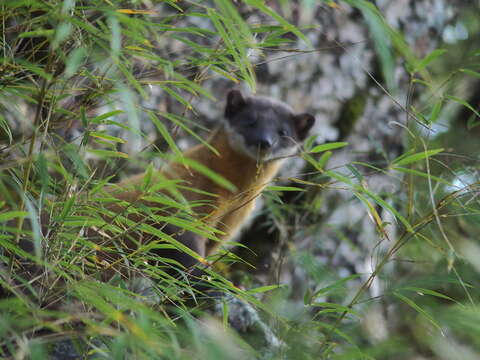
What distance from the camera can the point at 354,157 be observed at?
4.45 metres

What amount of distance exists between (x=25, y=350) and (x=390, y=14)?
4.27 m

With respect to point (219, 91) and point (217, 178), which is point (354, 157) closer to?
point (219, 91)

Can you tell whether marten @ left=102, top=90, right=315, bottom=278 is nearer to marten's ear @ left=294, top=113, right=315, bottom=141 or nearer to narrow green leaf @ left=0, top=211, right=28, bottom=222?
marten's ear @ left=294, top=113, right=315, bottom=141

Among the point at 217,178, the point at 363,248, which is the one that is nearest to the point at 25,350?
the point at 217,178

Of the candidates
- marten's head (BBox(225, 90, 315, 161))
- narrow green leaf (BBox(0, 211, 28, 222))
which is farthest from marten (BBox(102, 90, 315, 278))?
narrow green leaf (BBox(0, 211, 28, 222))

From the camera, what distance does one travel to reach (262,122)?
12.1 feet

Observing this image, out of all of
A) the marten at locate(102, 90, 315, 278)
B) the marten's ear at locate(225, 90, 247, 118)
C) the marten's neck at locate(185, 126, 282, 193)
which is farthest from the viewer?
the marten's ear at locate(225, 90, 247, 118)

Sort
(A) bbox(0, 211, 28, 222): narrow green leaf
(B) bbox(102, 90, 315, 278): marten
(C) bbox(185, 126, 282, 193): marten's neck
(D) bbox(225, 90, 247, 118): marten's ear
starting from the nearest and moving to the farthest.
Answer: (A) bbox(0, 211, 28, 222): narrow green leaf, (B) bbox(102, 90, 315, 278): marten, (C) bbox(185, 126, 282, 193): marten's neck, (D) bbox(225, 90, 247, 118): marten's ear

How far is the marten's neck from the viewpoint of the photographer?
331 cm

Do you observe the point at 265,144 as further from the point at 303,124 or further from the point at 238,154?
the point at 303,124

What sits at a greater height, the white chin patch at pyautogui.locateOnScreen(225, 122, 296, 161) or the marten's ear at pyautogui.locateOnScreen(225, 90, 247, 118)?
the marten's ear at pyautogui.locateOnScreen(225, 90, 247, 118)

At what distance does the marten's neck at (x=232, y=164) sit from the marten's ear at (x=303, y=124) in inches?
13.2

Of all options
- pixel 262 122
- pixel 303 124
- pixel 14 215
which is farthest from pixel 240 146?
pixel 14 215

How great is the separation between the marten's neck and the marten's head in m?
0.05
